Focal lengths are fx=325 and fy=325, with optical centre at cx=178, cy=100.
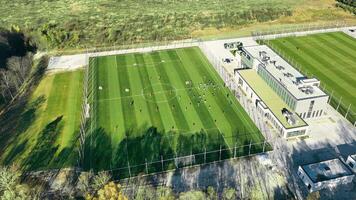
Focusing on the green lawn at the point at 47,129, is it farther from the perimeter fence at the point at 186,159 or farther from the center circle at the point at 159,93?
the center circle at the point at 159,93

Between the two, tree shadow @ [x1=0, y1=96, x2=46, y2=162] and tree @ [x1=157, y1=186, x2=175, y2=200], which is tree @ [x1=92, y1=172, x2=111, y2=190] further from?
tree shadow @ [x1=0, y1=96, x2=46, y2=162]

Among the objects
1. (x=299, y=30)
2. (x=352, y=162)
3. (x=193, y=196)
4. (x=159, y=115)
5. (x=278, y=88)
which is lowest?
(x=352, y=162)

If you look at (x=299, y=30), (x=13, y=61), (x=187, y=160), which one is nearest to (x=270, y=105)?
(x=187, y=160)

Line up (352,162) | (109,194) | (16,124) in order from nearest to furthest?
(109,194)
(352,162)
(16,124)

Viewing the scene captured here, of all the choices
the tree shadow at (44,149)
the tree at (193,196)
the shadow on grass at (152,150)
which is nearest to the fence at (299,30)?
the shadow on grass at (152,150)

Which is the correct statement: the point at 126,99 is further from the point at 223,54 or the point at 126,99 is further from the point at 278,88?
the point at 223,54

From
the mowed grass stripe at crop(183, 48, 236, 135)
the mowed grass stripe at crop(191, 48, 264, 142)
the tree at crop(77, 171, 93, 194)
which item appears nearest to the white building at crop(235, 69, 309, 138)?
the mowed grass stripe at crop(191, 48, 264, 142)
